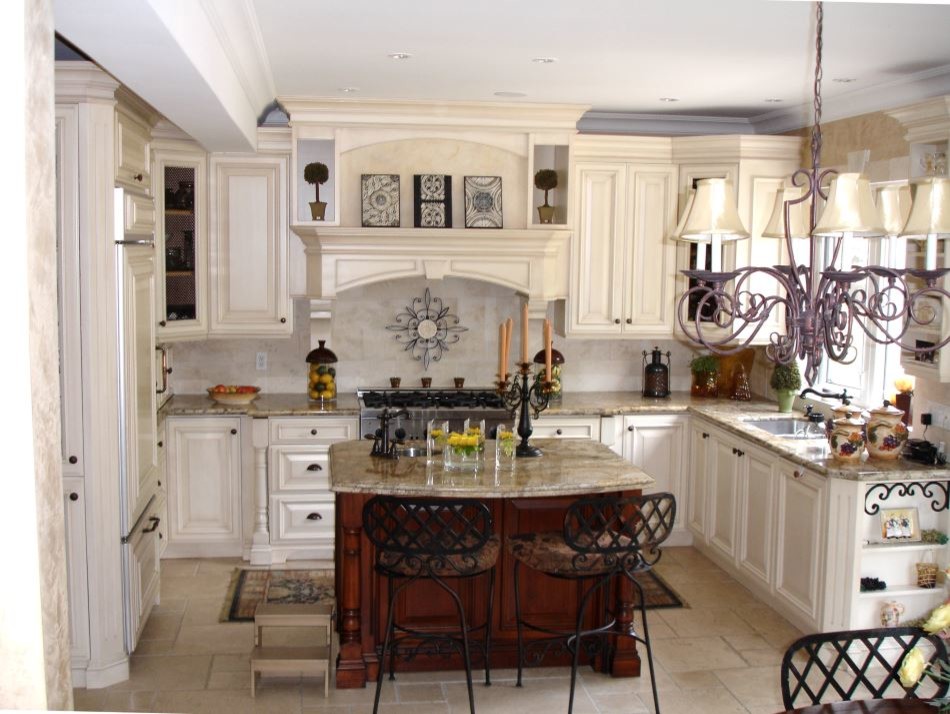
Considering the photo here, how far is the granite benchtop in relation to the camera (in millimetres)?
4914

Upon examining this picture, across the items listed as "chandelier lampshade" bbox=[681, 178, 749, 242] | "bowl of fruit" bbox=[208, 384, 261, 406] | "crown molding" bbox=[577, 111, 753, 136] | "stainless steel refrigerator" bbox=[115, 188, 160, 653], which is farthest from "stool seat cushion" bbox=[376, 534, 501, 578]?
"crown molding" bbox=[577, 111, 753, 136]

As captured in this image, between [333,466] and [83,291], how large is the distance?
4.00ft

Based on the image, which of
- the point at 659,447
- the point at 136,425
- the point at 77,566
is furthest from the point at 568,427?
the point at 77,566

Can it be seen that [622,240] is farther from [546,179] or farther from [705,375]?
[705,375]

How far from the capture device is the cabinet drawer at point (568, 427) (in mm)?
5965

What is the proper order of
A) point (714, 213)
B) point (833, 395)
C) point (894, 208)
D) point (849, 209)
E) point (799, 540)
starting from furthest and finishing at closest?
point (833, 395) → point (799, 540) → point (894, 208) → point (714, 213) → point (849, 209)

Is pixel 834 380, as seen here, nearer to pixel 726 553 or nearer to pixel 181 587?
pixel 726 553

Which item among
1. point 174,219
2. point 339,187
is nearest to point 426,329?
point 339,187

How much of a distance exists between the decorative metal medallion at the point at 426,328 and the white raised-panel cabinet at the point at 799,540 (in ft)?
7.66

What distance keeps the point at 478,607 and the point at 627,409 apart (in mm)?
2087

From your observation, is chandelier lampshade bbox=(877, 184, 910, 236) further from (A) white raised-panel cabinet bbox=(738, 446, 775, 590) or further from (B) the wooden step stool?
(B) the wooden step stool

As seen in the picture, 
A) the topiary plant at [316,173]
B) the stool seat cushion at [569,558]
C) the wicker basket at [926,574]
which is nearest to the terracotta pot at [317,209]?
the topiary plant at [316,173]

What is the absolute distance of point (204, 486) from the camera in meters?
5.76

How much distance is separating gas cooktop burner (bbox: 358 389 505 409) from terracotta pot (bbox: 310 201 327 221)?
1122 millimetres
